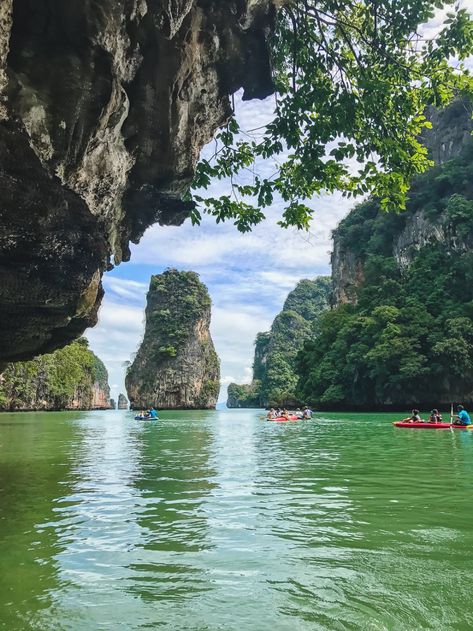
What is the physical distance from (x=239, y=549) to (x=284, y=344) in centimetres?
9726

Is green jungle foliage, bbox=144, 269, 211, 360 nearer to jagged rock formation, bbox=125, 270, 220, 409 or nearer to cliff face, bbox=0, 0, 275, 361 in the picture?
jagged rock formation, bbox=125, 270, 220, 409

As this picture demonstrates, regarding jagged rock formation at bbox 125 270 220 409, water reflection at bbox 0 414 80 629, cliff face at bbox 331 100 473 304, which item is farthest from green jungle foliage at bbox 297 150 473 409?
jagged rock formation at bbox 125 270 220 409

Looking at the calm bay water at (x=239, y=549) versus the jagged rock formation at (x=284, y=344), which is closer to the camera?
the calm bay water at (x=239, y=549)

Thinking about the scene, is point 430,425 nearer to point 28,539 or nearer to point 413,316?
point 28,539

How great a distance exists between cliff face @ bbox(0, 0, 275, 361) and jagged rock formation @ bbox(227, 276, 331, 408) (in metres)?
70.9

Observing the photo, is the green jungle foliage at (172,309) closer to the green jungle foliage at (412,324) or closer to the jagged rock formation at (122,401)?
the green jungle foliage at (412,324)

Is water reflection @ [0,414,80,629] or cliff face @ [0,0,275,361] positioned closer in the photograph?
water reflection @ [0,414,80,629]

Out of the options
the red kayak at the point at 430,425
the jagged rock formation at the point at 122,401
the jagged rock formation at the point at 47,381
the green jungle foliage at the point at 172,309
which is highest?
the green jungle foliage at the point at 172,309

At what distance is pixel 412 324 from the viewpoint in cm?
3912

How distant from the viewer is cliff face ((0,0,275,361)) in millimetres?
4387

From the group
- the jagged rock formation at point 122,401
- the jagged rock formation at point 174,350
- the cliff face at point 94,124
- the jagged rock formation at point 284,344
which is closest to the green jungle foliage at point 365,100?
the cliff face at point 94,124

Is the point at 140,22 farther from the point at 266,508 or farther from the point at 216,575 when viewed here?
the point at 266,508

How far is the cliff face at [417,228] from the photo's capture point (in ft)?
144

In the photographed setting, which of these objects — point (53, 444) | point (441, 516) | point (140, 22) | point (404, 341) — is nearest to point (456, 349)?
point (404, 341)
